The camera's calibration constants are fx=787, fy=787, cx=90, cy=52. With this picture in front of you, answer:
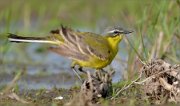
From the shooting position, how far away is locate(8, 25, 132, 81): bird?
30.5 feet

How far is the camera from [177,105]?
26.7 feet

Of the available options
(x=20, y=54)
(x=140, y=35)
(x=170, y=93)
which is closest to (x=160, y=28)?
(x=140, y=35)

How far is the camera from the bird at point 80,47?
928 centimetres

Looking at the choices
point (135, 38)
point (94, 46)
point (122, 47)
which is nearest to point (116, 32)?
point (94, 46)

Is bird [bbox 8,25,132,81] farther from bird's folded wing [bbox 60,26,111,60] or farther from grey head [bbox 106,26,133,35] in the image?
grey head [bbox 106,26,133,35]

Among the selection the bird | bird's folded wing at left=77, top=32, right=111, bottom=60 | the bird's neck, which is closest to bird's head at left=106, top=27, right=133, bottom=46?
the bird's neck

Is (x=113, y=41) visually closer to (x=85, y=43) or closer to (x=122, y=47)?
(x=85, y=43)

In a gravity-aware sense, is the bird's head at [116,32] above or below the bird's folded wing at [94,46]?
above

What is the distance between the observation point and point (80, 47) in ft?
30.6

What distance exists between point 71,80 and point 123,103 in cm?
304

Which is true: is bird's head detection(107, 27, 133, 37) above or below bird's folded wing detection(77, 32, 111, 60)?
above

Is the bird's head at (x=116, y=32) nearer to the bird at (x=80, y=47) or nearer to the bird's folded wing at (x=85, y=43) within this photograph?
the bird at (x=80, y=47)

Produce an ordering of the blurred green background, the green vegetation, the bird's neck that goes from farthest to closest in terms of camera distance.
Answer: the blurred green background < the green vegetation < the bird's neck

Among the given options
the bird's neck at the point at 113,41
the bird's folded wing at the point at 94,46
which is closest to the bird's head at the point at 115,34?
the bird's neck at the point at 113,41
